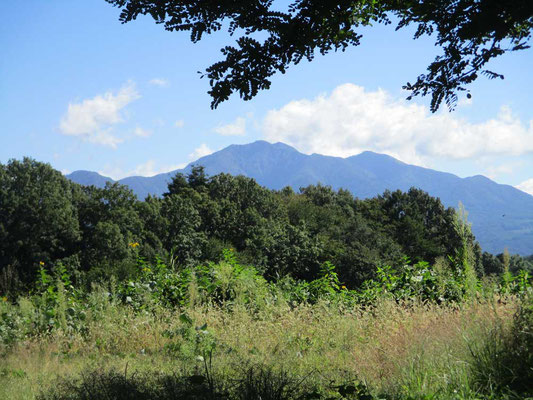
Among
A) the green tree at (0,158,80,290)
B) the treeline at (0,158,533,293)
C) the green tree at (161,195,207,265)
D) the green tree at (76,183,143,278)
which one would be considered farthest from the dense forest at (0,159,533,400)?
the green tree at (161,195,207,265)

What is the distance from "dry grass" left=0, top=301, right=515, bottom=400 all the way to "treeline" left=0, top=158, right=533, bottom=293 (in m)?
16.7

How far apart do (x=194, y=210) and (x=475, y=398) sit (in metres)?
26.8

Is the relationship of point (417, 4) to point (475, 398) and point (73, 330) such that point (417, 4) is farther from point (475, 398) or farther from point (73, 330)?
point (73, 330)

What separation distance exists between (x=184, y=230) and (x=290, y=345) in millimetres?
24105

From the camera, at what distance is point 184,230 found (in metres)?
28.1

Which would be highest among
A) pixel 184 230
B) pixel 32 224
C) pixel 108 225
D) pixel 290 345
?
pixel 32 224

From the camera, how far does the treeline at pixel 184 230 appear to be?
25.1 m

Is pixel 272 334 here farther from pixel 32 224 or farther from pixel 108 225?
pixel 32 224

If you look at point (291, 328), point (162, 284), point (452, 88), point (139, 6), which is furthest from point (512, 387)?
point (162, 284)

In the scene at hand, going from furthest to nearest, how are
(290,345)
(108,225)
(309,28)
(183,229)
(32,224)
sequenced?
A: 1. (183,229)
2. (32,224)
3. (108,225)
4. (290,345)
5. (309,28)

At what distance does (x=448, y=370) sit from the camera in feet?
9.98

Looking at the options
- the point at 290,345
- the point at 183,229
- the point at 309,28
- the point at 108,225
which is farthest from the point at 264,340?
the point at 183,229

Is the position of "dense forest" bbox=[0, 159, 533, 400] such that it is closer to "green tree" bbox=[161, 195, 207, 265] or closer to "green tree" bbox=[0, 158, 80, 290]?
"green tree" bbox=[0, 158, 80, 290]

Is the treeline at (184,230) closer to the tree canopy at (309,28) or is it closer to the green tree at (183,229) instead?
the green tree at (183,229)
